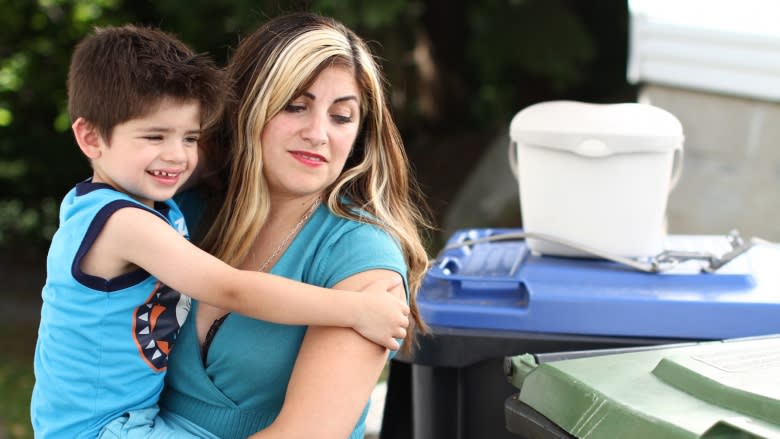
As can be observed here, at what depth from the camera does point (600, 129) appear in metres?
2.39

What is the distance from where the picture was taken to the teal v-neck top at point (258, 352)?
74.9 inches

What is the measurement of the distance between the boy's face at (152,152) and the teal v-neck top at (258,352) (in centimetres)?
30

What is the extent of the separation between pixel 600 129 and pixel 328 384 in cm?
107

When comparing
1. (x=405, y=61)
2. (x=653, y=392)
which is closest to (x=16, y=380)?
(x=405, y=61)

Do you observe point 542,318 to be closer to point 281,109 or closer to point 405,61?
point 281,109

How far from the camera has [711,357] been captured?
183 centimetres

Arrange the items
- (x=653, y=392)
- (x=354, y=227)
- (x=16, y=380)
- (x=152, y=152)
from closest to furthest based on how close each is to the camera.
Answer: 1. (x=653, y=392)
2. (x=152, y=152)
3. (x=354, y=227)
4. (x=16, y=380)

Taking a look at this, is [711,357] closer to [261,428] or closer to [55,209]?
[261,428]

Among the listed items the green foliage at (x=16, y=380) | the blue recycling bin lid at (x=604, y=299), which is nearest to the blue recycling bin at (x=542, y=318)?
the blue recycling bin lid at (x=604, y=299)

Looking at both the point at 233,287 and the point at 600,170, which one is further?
the point at 600,170

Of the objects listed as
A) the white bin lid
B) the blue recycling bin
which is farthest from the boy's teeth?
the white bin lid

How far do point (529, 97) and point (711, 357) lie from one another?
671cm

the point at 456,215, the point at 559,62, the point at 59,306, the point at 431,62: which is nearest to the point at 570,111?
the point at 59,306

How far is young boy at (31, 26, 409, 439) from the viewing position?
70.6 inches
